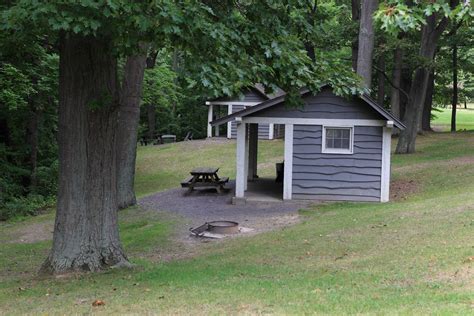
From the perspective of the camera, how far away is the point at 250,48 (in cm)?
847

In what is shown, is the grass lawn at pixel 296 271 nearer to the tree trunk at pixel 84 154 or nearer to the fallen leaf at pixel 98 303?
the fallen leaf at pixel 98 303

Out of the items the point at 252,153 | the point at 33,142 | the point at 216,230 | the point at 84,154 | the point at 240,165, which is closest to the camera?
the point at 84,154

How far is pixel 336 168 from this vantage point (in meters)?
16.8

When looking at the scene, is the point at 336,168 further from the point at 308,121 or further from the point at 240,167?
the point at 240,167

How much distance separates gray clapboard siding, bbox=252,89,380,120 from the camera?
16.5 meters

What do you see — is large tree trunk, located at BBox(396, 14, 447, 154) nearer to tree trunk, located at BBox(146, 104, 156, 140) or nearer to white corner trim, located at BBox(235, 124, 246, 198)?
white corner trim, located at BBox(235, 124, 246, 198)

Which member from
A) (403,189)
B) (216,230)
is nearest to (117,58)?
(216,230)

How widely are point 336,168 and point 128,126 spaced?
21.3ft

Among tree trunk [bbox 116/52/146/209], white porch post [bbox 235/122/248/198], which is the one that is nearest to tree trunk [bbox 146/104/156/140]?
tree trunk [bbox 116/52/146/209]

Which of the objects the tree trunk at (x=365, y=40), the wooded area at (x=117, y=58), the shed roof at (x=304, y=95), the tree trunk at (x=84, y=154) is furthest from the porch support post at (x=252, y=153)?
the tree trunk at (x=84, y=154)

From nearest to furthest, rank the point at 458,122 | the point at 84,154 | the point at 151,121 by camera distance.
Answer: the point at 84,154 → the point at 151,121 → the point at 458,122

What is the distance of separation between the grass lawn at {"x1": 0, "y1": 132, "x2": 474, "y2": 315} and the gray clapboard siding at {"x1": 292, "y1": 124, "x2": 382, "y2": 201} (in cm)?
113

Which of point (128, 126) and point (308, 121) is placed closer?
point (308, 121)

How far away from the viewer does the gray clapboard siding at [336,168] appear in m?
16.6
